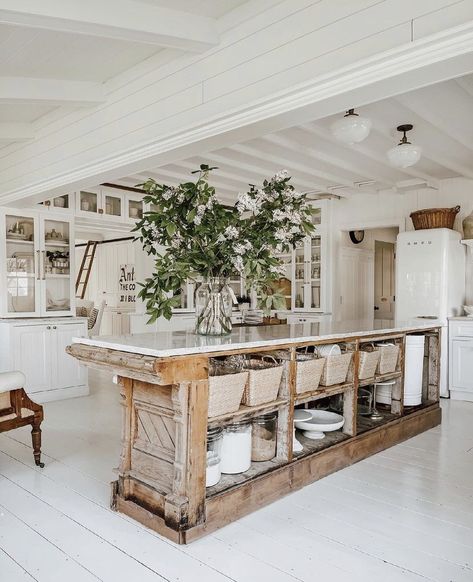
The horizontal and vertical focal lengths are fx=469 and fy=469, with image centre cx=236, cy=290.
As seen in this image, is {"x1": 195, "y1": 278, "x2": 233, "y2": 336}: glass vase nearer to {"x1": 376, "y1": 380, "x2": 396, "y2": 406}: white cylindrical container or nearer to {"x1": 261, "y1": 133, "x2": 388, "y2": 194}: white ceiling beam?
{"x1": 376, "y1": 380, "x2": 396, "y2": 406}: white cylindrical container

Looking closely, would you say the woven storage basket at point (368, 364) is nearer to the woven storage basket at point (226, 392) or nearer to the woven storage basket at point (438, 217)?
the woven storage basket at point (226, 392)

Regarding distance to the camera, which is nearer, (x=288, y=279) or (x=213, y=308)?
(x=213, y=308)

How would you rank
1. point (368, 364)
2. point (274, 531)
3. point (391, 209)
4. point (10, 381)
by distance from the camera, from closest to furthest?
point (274, 531)
point (10, 381)
point (368, 364)
point (391, 209)

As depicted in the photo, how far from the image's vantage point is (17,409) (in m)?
3.13

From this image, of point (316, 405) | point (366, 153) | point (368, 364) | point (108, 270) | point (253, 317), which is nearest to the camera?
point (368, 364)

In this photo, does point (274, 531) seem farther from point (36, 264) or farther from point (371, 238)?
point (371, 238)

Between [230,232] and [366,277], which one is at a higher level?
[230,232]

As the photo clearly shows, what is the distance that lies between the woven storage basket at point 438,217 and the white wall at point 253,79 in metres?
3.61

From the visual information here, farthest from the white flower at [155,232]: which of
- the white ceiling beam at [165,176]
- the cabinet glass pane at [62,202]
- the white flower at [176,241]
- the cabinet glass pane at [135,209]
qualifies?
the cabinet glass pane at [135,209]

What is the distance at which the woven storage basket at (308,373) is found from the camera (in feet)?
8.81

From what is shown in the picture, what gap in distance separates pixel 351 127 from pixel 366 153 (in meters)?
1.26

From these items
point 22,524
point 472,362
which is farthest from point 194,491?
point 472,362

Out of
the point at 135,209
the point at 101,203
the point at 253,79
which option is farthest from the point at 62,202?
the point at 253,79

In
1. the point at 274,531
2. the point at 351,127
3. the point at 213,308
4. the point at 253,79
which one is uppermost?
the point at 351,127
